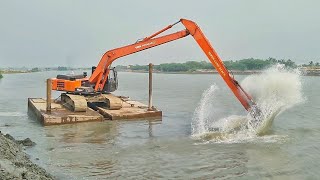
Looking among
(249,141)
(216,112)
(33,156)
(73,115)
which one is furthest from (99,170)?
(216,112)

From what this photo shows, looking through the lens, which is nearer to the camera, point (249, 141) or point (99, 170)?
point (99, 170)

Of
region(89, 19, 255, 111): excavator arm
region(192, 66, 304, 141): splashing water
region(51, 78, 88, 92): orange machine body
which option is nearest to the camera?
region(192, 66, 304, 141): splashing water

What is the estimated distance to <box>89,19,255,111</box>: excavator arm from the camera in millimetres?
17797

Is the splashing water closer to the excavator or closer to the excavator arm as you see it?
the excavator arm

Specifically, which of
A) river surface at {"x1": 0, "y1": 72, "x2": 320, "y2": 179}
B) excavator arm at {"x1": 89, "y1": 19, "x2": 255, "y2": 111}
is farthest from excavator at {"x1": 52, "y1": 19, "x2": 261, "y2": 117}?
river surface at {"x1": 0, "y1": 72, "x2": 320, "y2": 179}

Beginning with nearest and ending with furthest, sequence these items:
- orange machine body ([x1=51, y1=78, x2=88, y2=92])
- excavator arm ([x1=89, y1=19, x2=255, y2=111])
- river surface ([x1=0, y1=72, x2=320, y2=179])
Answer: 1. river surface ([x1=0, y1=72, x2=320, y2=179])
2. excavator arm ([x1=89, y1=19, x2=255, y2=111])
3. orange machine body ([x1=51, y1=78, x2=88, y2=92])

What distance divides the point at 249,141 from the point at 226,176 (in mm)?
4793

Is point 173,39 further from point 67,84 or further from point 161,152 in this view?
point 161,152

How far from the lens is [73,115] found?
19.4 metres

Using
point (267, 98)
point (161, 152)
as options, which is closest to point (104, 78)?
point (267, 98)

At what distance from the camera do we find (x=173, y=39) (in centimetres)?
2109

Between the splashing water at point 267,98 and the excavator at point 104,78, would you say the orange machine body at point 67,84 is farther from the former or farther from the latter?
the splashing water at point 267,98

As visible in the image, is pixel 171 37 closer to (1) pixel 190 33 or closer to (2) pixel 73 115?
(1) pixel 190 33

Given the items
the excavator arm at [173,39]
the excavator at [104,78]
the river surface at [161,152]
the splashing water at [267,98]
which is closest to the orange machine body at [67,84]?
the excavator at [104,78]
